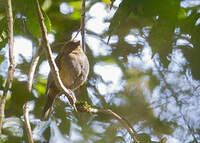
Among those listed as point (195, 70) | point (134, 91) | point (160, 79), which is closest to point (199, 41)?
point (195, 70)

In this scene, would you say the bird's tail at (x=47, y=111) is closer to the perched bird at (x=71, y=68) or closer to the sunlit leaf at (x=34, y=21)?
the perched bird at (x=71, y=68)

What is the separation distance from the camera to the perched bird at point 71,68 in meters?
4.78

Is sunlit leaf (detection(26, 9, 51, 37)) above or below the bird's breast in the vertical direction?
above

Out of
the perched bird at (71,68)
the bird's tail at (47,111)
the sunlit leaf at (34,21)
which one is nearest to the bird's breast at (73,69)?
the perched bird at (71,68)

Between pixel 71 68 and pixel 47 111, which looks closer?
pixel 47 111

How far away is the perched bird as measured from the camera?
15.7ft

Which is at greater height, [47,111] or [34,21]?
[34,21]

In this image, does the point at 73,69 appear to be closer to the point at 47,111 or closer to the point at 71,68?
the point at 71,68

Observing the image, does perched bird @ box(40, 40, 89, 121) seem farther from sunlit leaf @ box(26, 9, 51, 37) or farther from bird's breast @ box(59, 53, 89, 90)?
sunlit leaf @ box(26, 9, 51, 37)

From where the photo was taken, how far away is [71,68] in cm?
495

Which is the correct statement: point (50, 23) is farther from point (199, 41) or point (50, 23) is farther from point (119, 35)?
point (119, 35)

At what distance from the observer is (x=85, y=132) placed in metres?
3.50

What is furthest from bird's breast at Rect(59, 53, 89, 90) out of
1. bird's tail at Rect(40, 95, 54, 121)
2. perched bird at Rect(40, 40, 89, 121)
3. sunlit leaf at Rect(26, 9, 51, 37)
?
sunlit leaf at Rect(26, 9, 51, 37)

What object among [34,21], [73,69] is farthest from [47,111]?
[34,21]
